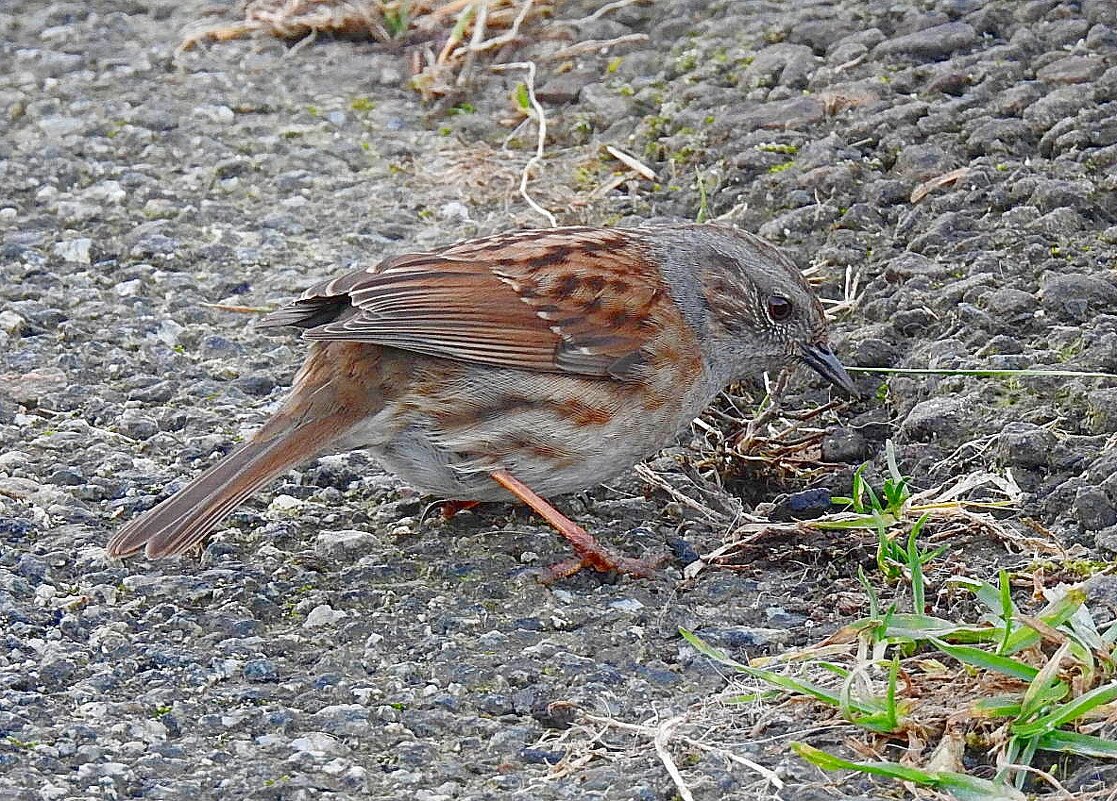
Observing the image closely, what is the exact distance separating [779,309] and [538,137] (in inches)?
74.4

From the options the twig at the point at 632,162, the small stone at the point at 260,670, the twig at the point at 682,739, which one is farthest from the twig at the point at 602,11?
the twig at the point at 682,739

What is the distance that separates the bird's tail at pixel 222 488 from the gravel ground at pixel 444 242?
0.19m

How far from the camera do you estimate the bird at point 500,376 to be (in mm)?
4477

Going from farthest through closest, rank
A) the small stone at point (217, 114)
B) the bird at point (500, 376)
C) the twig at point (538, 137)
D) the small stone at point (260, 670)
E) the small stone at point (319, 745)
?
the small stone at point (217, 114) < the twig at point (538, 137) < the bird at point (500, 376) < the small stone at point (260, 670) < the small stone at point (319, 745)

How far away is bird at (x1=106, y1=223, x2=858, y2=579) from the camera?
448 centimetres

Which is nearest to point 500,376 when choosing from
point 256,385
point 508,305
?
point 508,305

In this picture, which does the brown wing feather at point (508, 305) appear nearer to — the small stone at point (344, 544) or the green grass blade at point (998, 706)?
the small stone at point (344, 544)

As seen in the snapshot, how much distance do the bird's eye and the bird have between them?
7 centimetres

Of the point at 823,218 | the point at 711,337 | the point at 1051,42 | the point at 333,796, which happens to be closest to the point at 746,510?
the point at 711,337

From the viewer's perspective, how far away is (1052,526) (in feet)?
13.7

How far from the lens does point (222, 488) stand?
424 centimetres

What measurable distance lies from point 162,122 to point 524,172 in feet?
5.27

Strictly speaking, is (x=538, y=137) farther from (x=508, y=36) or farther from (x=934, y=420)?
(x=934, y=420)

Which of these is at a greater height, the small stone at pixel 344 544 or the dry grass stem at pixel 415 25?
the dry grass stem at pixel 415 25
